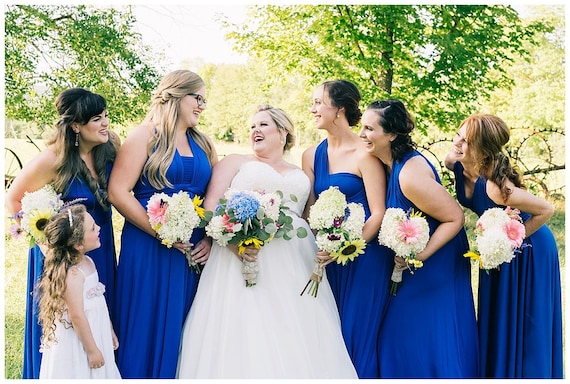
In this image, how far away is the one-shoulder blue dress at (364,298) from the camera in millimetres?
4852

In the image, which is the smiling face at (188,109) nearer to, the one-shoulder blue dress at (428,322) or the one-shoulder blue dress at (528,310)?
the one-shoulder blue dress at (428,322)

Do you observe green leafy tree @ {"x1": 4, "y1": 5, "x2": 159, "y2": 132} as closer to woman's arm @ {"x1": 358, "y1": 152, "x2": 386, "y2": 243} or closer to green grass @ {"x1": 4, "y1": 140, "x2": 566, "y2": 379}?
green grass @ {"x1": 4, "y1": 140, "x2": 566, "y2": 379}

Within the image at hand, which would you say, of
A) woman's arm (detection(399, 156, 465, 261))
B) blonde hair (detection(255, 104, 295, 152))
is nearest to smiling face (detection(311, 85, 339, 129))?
blonde hair (detection(255, 104, 295, 152))

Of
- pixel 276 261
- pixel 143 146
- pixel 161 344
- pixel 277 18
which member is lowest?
pixel 161 344

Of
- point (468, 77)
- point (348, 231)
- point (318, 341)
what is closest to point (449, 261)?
point (348, 231)

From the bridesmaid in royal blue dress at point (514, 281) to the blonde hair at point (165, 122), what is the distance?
7.35 feet

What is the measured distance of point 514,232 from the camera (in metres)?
4.40

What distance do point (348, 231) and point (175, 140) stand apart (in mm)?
1591

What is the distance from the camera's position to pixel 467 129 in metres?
4.58

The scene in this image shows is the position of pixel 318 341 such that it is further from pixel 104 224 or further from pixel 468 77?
pixel 468 77

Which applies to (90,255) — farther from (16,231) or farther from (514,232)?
(514,232)

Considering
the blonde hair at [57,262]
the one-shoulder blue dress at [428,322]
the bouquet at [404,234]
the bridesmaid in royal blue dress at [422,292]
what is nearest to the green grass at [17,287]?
the bridesmaid in royal blue dress at [422,292]

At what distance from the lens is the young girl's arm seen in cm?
412

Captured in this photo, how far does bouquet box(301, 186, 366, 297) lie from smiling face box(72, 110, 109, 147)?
5.81 ft
